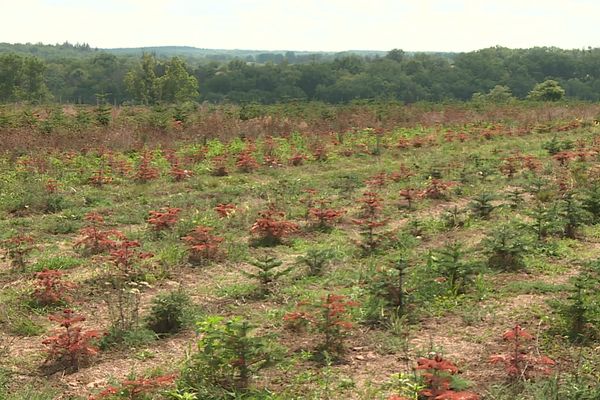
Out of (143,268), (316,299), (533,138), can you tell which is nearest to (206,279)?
(143,268)

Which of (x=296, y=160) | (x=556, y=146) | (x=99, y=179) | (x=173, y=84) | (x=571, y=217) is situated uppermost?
(x=173, y=84)

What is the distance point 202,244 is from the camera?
8.51 m

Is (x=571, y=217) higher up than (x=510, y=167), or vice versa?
(x=510, y=167)

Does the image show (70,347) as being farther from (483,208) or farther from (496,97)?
(496,97)

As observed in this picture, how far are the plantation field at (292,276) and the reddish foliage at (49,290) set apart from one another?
1.1 inches

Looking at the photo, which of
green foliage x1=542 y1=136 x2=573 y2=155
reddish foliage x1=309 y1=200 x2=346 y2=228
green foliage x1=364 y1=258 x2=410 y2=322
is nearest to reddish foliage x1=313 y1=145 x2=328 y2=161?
reddish foliage x1=309 y1=200 x2=346 y2=228

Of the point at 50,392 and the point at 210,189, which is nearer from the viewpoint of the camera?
the point at 50,392

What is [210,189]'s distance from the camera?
43.5 feet

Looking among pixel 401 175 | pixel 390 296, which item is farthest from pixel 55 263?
pixel 401 175

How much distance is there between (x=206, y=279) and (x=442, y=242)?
3826mm

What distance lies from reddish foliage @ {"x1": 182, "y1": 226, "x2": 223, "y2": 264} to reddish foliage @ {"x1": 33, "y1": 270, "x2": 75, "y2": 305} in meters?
1.98

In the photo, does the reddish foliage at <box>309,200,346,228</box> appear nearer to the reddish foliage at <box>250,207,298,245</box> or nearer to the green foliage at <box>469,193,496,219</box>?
the reddish foliage at <box>250,207,298,245</box>

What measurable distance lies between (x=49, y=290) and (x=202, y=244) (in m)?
2.30

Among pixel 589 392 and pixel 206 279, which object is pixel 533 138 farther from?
pixel 589 392
